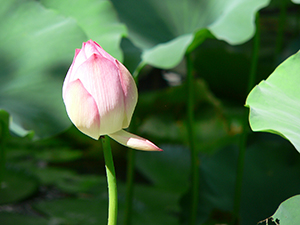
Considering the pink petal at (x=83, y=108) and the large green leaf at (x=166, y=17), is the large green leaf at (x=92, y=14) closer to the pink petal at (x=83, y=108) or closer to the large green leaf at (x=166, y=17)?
the large green leaf at (x=166, y=17)

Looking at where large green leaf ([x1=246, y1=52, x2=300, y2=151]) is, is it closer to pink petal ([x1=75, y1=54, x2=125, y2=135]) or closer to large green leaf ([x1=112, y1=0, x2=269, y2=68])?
pink petal ([x1=75, y1=54, x2=125, y2=135])

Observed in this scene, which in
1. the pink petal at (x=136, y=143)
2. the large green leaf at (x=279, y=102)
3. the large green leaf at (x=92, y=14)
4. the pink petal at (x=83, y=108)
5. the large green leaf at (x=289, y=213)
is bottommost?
the large green leaf at (x=289, y=213)

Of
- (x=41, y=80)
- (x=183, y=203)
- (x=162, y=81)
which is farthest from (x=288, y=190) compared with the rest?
(x=162, y=81)

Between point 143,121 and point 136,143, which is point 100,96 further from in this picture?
point 143,121

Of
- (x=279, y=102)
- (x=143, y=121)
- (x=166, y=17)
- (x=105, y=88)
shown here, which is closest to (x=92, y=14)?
(x=166, y=17)

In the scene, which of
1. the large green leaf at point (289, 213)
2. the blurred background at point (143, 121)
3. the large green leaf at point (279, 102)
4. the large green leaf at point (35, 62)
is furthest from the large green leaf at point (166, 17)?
the large green leaf at point (289, 213)

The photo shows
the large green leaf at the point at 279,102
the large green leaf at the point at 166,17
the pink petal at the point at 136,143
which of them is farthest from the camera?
the large green leaf at the point at 166,17

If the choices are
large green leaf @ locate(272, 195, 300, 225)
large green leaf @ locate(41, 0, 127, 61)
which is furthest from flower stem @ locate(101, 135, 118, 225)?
large green leaf @ locate(41, 0, 127, 61)
